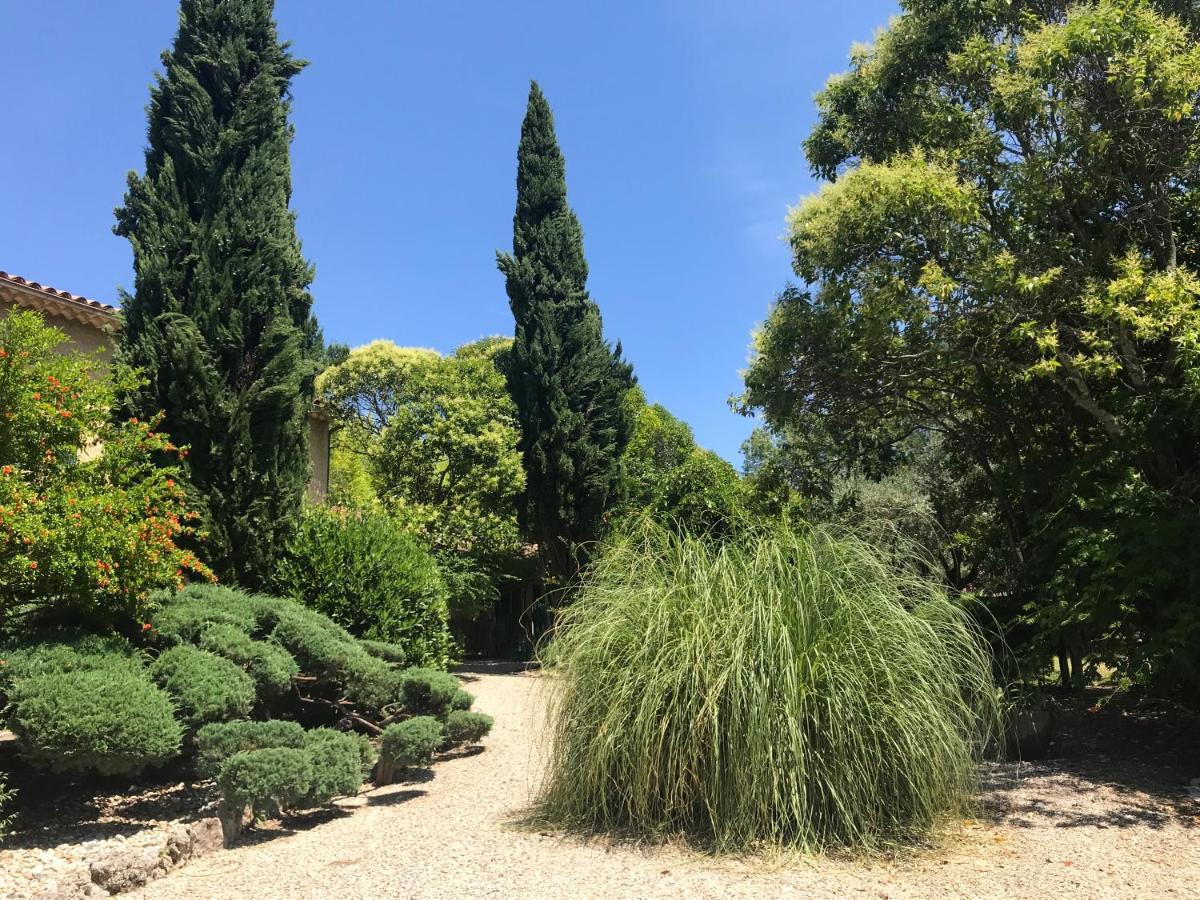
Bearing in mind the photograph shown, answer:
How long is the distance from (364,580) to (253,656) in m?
2.12

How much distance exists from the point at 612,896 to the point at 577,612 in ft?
5.61

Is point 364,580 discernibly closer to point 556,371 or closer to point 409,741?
point 409,741

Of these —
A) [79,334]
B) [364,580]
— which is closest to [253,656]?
[364,580]

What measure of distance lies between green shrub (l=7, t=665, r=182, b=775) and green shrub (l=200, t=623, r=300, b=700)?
77 centimetres

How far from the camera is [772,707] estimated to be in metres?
3.96

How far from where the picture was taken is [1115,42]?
6078 millimetres

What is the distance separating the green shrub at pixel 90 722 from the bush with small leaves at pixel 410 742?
4.85 feet

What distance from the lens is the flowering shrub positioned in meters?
4.44

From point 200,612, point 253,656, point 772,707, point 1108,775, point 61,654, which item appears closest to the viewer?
point 772,707

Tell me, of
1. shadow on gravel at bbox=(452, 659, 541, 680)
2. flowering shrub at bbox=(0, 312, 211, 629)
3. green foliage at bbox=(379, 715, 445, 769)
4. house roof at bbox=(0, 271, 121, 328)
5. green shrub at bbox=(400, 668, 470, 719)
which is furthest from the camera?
shadow on gravel at bbox=(452, 659, 541, 680)

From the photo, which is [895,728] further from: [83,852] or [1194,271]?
[1194,271]

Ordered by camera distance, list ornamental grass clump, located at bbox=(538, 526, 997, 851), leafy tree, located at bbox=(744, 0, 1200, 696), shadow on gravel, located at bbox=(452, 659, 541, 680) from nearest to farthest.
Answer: ornamental grass clump, located at bbox=(538, 526, 997, 851) → leafy tree, located at bbox=(744, 0, 1200, 696) → shadow on gravel, located at bbox=(452, 659, 541, 680)

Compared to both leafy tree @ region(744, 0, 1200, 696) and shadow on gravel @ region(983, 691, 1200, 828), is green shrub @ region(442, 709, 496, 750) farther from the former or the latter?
leafy tree @ region(744, 0, 1200, 696)

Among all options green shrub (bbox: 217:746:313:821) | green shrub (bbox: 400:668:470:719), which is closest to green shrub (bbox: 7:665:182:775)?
green shrub (bbox: 217:746:313:821)
